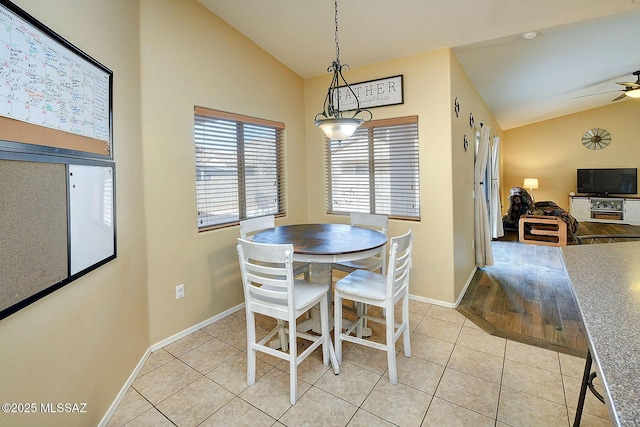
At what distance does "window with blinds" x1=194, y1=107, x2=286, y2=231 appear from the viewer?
2.83m

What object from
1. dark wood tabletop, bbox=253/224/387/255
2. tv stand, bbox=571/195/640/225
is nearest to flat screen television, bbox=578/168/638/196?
tv stand, bbox=571/195/640/225

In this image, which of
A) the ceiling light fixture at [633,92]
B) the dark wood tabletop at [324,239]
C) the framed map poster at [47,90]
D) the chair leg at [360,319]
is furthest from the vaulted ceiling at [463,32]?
the chair leg at [360,319]

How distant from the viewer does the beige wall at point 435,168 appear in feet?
10.0

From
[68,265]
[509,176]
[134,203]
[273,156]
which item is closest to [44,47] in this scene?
[68,265]

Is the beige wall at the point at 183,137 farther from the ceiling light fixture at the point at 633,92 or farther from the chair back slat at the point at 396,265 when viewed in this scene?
the ceiling light fixture at the point at 633,92

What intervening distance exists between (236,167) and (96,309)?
6.05 feet

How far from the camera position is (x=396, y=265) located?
2131 millimetres

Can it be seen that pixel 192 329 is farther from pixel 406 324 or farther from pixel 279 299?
pixel 406 324

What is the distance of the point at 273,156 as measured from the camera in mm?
3605

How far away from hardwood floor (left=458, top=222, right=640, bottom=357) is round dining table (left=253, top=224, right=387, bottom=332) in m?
1.13

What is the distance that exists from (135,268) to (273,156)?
193cm

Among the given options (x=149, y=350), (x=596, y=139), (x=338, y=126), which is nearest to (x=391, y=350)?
(x=338, y=126)

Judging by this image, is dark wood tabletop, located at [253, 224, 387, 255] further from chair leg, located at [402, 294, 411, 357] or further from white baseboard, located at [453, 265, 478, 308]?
white baseboard, located at [453, 265, 478, 308]

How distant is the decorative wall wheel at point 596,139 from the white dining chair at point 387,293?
8985 millimetres
